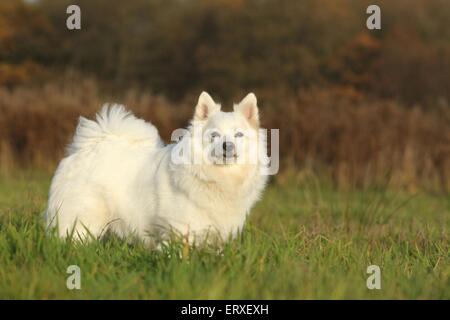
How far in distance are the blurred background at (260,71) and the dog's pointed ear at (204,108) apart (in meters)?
7.50

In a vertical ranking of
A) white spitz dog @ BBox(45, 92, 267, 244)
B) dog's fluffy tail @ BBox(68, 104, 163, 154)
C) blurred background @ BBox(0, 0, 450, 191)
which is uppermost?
blurred background @ BBox(0, 0, 450, 191)

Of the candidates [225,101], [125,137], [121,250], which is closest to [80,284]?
[121,250]

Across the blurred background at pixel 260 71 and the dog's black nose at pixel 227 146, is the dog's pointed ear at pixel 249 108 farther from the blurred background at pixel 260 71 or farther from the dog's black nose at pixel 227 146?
the blurred background at pixel 260 71

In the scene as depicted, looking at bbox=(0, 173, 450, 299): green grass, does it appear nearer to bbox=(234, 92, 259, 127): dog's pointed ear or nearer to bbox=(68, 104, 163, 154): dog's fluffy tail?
bbox=(68, 104, 163, 154): dog's fluffy tail

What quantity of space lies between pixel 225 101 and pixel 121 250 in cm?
2710

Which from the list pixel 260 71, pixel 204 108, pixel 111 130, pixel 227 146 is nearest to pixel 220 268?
pixel 227 146

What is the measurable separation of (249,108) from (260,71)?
27.3 m

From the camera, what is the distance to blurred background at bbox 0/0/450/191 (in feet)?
44.5

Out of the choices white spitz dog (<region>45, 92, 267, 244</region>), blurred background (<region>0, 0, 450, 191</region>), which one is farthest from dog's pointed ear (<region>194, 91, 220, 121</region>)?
blurred background (<region>0, 0, 450, 191</region>)

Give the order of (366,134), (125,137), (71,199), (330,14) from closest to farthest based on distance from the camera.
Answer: (71,199) → (125,137) → (366,134) → (330,14)

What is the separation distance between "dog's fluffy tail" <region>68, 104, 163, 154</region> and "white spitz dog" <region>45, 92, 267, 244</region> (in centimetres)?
16

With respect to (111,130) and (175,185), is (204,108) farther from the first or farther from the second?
(111,130)
